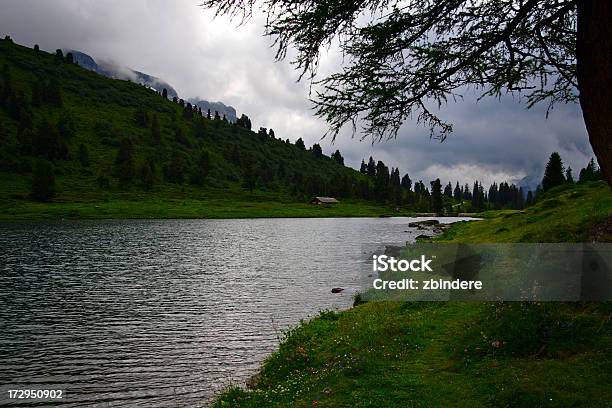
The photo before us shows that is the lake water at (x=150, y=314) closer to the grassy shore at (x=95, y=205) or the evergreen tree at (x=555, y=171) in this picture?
the evergreen tree at (x=555, y=171)

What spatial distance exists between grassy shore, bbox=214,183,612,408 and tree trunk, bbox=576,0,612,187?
5.40 meters

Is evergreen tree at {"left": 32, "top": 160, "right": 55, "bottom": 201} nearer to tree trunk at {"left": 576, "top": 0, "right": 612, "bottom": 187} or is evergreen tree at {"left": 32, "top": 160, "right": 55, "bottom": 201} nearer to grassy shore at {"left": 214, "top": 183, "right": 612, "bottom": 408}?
grassy shore at {"left": 214, "top": 183, "right": 612, "bottom": 408}

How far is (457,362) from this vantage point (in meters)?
13.2

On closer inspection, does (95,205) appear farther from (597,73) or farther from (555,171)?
(597,73)

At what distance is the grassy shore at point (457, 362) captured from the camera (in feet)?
34.6

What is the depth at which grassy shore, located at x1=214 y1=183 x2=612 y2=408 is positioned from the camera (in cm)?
1054

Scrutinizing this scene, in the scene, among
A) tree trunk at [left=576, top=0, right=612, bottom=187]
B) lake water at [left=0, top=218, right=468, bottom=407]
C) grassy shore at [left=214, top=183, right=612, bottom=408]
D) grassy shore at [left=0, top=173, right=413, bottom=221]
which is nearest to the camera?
tree trunk at [left=576, top=0, right=612, bottom=187]

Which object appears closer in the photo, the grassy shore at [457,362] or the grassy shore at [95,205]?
the grassy shore at [457,362]

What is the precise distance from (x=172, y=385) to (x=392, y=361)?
10.6 m

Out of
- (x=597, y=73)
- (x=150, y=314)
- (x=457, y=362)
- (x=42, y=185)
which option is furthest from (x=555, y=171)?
(x=42, y=185)

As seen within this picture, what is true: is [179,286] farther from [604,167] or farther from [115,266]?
[604,167]

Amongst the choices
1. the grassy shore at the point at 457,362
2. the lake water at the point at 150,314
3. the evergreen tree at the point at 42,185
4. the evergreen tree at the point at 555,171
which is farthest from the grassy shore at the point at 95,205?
the grassy shore at the point at 457,362

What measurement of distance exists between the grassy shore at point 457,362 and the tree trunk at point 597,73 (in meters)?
5.40

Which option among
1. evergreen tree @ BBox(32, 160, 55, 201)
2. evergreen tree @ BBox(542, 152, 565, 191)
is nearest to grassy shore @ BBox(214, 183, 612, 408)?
evergreen tree @ BBox(542, 152, 565, 191)
